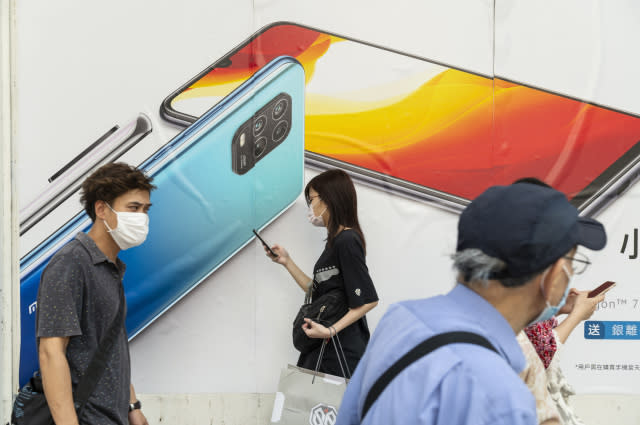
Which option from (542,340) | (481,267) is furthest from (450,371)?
(542,340)

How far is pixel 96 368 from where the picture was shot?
226cm

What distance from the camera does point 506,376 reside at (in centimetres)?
109

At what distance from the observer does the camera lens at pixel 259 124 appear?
3.86 m

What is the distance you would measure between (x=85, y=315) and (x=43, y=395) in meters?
0.31

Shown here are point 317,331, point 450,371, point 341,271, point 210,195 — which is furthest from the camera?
point 210,195

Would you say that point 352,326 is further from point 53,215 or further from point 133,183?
point 53,215

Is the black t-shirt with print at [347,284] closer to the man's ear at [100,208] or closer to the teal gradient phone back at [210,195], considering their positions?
the teal gradient phone back at [210,195]

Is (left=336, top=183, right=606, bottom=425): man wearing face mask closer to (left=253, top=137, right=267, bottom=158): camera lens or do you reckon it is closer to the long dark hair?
the long dark hair

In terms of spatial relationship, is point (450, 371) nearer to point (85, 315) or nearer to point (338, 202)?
point (85, 315)

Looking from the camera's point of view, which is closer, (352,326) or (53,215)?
(352,326)

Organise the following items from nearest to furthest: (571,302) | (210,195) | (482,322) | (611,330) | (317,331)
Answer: (482,322), (571,302), (317,331), (210,195), (611,330)

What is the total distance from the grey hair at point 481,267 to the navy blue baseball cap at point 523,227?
1 centimetres

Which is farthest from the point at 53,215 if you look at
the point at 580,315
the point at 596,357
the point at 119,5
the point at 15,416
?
the point at 596,357

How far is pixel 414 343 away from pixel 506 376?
0.17m
